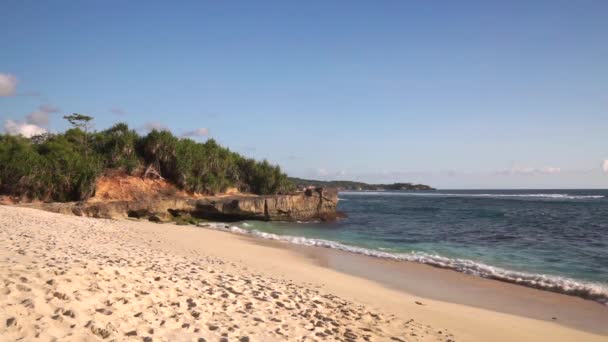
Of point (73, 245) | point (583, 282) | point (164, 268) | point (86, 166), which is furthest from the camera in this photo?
point (86, 166)

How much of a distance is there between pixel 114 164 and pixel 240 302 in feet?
87.0

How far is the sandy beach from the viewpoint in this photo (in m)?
5.24

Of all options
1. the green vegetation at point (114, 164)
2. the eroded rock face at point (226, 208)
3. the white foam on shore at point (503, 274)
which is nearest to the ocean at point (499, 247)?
the white foam on shore at point (503, 274)

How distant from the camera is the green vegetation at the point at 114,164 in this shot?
24250 millimetres

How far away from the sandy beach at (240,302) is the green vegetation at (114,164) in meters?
14.0

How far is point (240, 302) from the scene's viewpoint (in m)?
7.00

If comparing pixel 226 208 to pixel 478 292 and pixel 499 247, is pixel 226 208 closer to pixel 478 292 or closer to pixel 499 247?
pixel 499 247

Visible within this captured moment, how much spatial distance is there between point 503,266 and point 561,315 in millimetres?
5322

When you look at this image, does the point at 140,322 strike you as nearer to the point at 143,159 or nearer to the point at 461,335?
the point at 461,335

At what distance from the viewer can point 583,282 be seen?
11547 mm

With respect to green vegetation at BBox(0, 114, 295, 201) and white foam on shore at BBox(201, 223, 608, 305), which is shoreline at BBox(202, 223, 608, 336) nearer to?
white foam on shore at BBox(201, 223, 608, 305)

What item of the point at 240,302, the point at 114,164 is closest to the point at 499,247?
the point at 240,302

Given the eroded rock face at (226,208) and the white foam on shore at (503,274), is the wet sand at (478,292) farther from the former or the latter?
the eroded rock face at (226,208)

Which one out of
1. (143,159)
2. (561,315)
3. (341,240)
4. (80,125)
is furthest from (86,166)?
(561,315)
